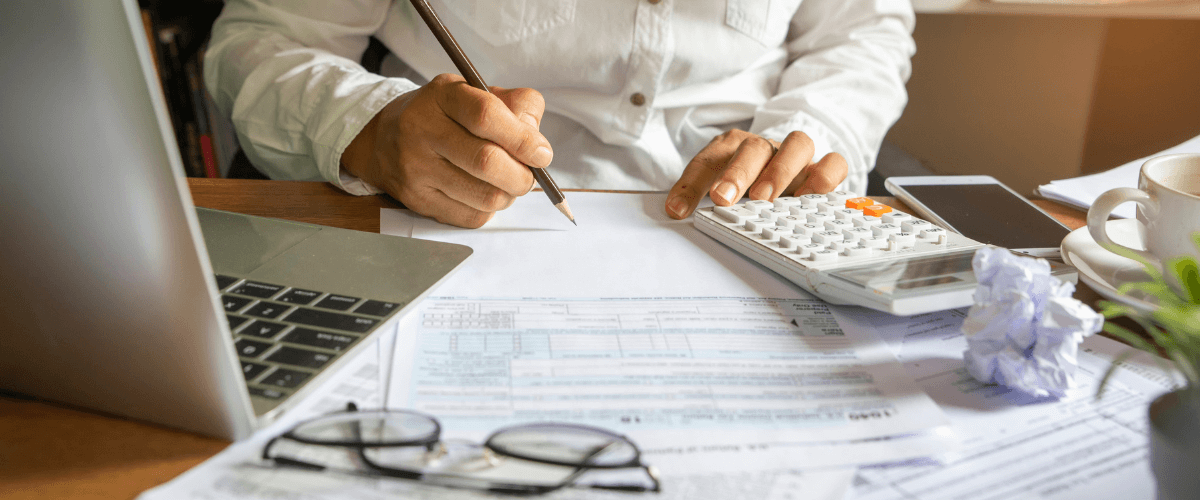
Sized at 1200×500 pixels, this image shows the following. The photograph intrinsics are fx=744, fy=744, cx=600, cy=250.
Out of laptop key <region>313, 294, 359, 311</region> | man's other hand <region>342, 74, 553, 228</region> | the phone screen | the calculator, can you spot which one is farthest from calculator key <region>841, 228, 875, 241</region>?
laptop key <region>313, 294, 359, 311</region>

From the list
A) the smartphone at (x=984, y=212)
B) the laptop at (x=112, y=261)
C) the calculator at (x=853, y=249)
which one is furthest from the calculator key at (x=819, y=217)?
the laptop at (x=112, y=261)

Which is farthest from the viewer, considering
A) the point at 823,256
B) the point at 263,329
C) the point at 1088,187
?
the point at 1088,187

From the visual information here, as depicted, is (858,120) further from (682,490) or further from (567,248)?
(682,490)

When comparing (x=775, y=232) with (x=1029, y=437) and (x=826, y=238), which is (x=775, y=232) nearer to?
(x=826, y=238)

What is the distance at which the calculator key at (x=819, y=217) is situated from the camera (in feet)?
1.71

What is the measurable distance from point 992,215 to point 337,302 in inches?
19.9

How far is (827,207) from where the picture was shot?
0.55 meters

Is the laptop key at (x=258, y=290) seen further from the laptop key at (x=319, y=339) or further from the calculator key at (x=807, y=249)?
the calculator key at (x=807, y=249)

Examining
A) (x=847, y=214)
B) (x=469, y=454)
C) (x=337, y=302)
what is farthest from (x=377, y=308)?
(x=847, y=214)

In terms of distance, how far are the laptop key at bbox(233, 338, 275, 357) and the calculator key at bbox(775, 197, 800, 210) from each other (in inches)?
14.5

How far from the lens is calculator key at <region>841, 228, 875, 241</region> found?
1.60 feet

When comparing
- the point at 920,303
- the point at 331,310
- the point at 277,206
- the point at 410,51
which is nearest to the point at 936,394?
the point at 920,303

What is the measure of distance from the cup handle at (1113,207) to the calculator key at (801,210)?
0.56ft

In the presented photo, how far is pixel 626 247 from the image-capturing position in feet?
1.70
